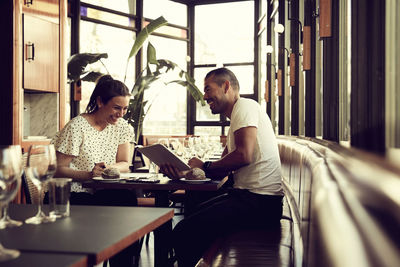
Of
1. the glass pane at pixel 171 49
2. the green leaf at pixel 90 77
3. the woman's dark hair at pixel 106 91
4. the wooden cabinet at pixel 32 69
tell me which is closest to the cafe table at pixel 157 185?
the woman's dark hair at pixel 106 91

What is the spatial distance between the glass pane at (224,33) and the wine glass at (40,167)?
29.0 ft

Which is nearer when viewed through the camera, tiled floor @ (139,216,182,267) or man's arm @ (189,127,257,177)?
man's arm @ (189,127,257,177)

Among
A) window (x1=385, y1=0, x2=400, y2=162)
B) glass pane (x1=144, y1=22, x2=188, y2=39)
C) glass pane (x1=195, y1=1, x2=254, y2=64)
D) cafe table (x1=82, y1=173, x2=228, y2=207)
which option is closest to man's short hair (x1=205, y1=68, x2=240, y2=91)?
cafe table (x1=82, y1=173, x2=228, y2=207)

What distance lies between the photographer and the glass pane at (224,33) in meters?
10.1

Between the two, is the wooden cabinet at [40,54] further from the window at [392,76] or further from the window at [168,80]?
the window at [168,80]

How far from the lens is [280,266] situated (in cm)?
198

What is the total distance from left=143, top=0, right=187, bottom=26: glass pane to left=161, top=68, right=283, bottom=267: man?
709cm

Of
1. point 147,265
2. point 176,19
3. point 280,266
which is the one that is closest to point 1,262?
point 280,266

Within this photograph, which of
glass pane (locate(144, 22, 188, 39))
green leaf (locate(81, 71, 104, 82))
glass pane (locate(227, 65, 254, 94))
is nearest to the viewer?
green leaf (locate(81, 71, 104, 82))

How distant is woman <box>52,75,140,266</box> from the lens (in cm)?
283

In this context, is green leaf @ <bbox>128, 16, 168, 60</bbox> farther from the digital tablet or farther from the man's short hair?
the digital tablet

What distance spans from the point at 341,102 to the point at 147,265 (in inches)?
76.2

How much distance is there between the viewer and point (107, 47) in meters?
8.36

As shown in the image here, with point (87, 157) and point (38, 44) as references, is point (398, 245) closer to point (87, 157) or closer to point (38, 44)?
point (87, 157)
